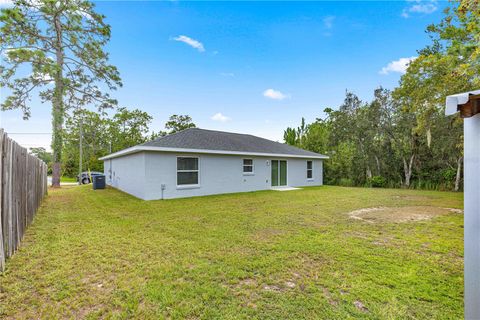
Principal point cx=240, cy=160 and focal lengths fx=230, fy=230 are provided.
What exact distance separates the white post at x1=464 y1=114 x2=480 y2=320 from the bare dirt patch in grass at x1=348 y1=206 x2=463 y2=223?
427cm

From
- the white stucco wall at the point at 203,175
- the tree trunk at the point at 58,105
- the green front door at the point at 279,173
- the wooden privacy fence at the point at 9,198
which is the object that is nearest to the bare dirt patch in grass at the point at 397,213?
the white stucco wall at the point at 203,175

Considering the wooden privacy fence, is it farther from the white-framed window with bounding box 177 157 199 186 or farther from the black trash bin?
the black trash bin

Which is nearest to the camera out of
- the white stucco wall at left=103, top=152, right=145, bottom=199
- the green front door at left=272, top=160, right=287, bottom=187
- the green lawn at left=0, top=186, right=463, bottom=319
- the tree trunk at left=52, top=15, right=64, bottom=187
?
the green lawn at left=0, top=186, right=463, bottom=319

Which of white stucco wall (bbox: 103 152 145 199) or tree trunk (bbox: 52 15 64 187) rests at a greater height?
tree trunk (bbox: 52 15 64 187)

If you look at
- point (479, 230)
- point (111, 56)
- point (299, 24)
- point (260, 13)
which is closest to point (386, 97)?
point (299, 24)

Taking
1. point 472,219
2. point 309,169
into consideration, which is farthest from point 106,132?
point 472,219

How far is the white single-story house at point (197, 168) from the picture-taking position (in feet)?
32.1

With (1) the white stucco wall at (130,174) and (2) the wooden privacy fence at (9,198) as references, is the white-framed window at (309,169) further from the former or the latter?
(2) the wooden privacy fence at (9,198)

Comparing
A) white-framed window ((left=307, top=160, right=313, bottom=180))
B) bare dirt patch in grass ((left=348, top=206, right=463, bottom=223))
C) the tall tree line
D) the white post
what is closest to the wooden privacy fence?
the white post

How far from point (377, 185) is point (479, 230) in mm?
17006

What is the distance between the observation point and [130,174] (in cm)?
1153

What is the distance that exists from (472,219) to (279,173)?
1276 centimetres

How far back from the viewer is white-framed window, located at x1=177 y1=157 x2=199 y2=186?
10.5 meters

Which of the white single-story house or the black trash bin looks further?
the black trash bin
